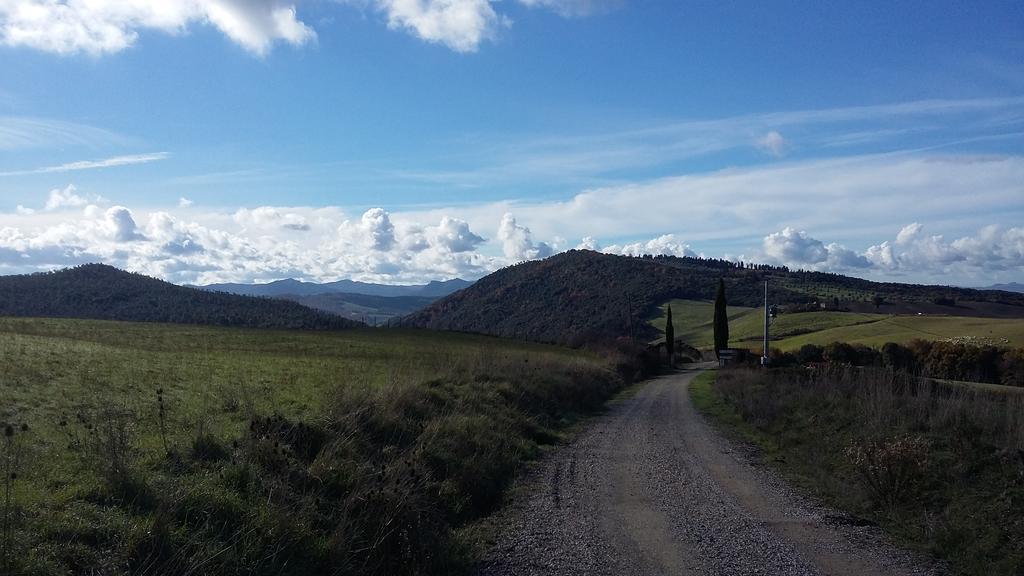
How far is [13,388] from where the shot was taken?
12.7 metres

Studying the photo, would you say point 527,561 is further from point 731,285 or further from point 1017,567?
point 731,285

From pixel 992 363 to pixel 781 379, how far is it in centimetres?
2746

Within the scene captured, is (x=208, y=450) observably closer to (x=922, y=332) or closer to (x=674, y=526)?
(x=674, y=526)

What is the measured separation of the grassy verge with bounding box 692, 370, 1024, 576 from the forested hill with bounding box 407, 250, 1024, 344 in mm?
87729

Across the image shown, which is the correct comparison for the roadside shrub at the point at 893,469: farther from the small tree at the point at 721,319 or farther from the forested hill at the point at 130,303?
the forested hill at the point at 130,303

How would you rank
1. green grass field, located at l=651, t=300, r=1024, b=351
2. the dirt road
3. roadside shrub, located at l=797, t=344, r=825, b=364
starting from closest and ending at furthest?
the dirt road → roadside shrub, located at l=797, t=344, r=825, b=364 → green grass field, located at l=651, t=300, r=1024, b=351

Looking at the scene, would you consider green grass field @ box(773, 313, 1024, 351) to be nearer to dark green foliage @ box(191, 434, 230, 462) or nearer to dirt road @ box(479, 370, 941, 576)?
dirt road @ box(479, 370, 941, 576)

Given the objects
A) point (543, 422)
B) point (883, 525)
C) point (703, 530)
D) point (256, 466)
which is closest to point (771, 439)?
point (543, 422)

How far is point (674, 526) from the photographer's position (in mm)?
8758

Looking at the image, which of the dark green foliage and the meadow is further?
the dark green foliage

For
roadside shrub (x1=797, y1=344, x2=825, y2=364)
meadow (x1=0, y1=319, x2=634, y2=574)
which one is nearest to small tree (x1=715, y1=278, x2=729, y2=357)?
roadside shrub (x1=797, y1=344, x2=825, y2=364)

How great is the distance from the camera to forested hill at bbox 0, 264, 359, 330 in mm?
79938

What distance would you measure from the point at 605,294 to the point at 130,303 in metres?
77.6

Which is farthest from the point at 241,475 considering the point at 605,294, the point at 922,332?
the point at 605,294
